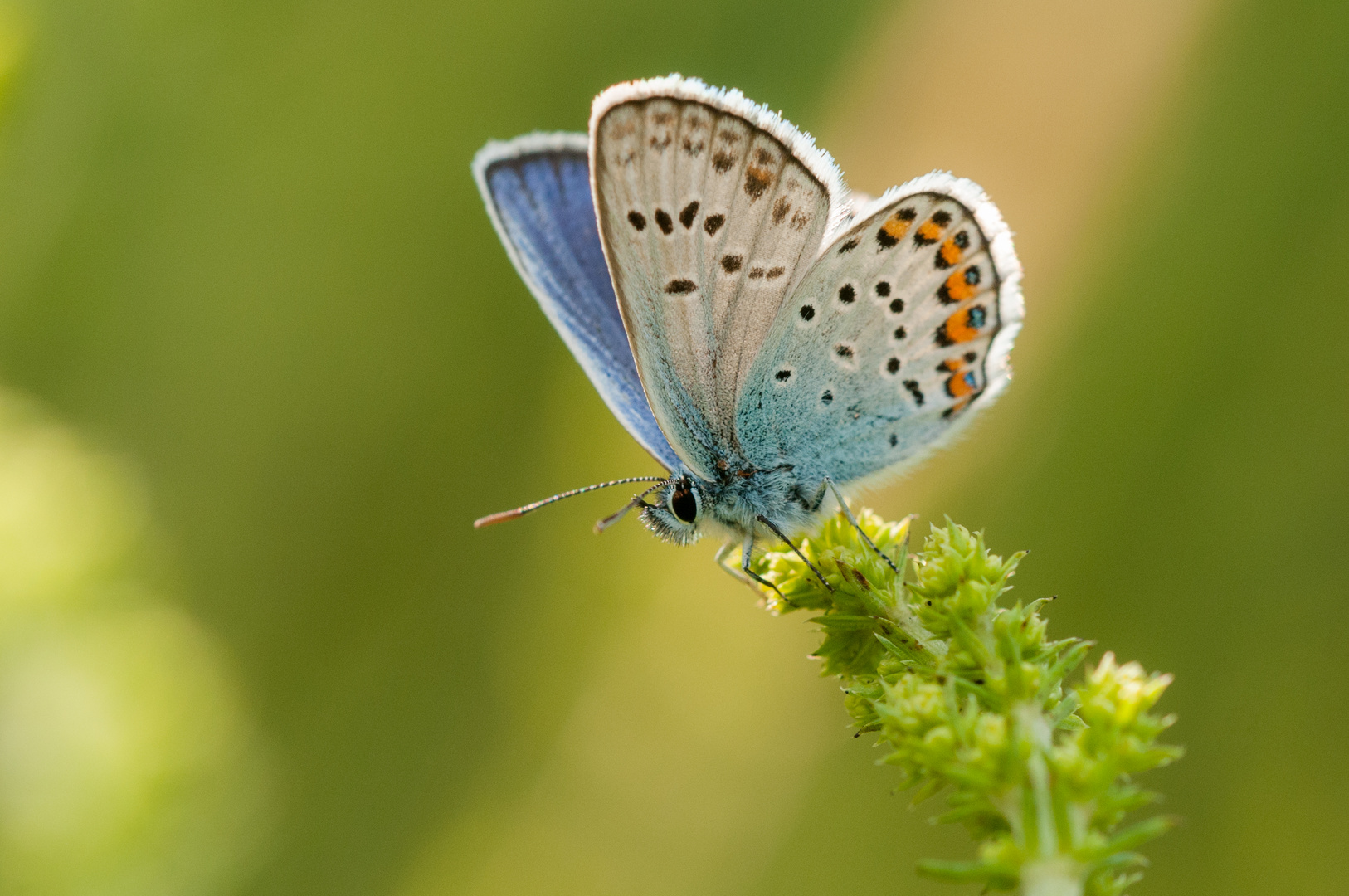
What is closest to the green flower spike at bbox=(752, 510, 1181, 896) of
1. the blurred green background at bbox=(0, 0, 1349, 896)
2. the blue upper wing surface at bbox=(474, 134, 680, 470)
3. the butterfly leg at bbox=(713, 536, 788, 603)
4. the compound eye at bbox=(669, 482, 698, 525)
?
the butterfly leg at bbox=(713, 536, 788, 603)

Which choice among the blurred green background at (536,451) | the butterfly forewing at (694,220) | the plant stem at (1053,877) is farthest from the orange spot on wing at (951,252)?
the blurred green background at (536,451)

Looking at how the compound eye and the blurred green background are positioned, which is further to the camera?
the blurred green background

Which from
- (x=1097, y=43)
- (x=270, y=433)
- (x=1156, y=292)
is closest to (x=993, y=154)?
(x=1097, y=43)

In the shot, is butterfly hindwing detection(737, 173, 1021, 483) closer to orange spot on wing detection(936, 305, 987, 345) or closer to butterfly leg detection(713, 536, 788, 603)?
orange spot on wing detection(936, 305, 987, 345)

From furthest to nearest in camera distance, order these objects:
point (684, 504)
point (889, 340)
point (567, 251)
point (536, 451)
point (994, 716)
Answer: point (536, 451), point (567, 251), point (684, 504), point (889, 340), point (994, 716)

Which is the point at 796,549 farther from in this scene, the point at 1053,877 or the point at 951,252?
the point at 1053,877

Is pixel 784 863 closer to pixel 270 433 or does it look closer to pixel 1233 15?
pixel 270 433

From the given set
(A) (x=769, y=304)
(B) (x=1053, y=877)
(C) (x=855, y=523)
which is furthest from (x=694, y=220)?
(B) (x=1053, y=877)
